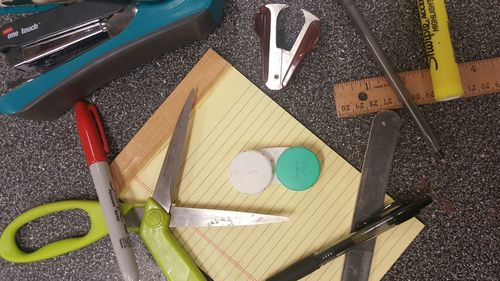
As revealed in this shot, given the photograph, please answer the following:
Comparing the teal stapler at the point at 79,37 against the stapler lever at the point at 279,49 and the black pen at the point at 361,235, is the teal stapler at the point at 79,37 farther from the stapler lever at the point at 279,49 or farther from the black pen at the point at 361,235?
the black pen at the point at 361,235

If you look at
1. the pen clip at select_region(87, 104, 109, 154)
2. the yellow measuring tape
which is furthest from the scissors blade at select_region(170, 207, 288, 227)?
the yellow measuring tape

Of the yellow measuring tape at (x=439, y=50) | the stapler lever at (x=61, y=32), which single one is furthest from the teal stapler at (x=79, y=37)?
the yellow measuring tape at (x=439, y=50)

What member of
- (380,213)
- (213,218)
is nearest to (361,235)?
(380,213)

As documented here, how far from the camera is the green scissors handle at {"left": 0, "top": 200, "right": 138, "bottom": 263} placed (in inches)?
20.9

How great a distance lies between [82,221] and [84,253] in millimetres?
35

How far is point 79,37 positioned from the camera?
20.0 inches

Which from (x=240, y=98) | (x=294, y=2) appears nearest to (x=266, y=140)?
(x=240, y=98)

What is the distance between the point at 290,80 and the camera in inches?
21.0

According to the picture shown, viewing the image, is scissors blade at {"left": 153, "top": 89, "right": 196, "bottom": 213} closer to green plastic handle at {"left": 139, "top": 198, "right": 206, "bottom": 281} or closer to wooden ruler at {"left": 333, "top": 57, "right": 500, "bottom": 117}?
green plastic handle at {"left": 139, "top": 198, "right": 206, "bottom": 281}

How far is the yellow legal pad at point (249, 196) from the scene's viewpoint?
0.51 m

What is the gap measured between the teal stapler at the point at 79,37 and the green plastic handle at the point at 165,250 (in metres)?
0.17

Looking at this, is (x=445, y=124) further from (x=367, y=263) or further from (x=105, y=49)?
(x=105, y=49)

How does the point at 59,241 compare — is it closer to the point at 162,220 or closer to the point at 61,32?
the point at 162,220

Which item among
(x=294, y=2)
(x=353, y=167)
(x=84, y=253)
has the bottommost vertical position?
(x=84, y=253)
